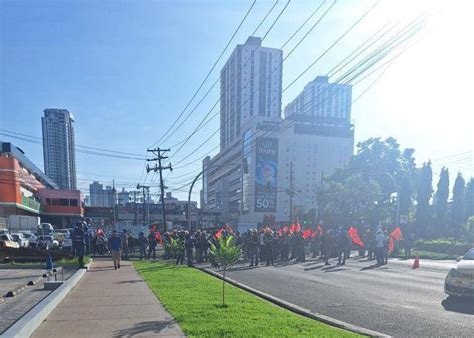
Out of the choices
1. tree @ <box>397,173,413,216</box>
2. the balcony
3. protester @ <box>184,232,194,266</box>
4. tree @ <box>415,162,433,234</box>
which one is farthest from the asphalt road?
the balcony

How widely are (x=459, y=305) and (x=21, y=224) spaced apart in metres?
47.4

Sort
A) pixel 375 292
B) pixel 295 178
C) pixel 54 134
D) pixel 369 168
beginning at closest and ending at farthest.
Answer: pixel 375 292 → pixel 54 134 → pixel 369 168 → pixel 295 178

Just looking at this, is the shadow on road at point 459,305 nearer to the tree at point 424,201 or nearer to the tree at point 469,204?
the tree at point 424,201

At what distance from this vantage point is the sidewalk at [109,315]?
6391 mm

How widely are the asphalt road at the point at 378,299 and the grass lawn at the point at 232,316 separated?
44.4 inches

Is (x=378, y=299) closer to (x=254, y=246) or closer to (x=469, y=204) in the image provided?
(x=254, y=246)

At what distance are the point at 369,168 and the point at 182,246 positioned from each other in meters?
43.7

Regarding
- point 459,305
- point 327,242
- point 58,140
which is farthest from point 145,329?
point 58,140

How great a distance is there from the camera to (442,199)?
174 ft

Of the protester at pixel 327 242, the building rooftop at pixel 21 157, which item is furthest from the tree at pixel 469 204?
the building rooftop at pixel 21 157

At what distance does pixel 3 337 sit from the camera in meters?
5.56

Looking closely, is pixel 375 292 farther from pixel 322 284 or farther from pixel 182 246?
pixel 182 246

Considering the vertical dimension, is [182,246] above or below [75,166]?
below

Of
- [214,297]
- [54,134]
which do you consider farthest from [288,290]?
[54,134]
